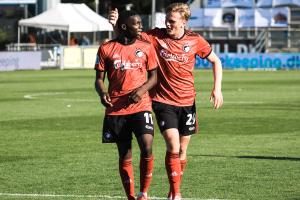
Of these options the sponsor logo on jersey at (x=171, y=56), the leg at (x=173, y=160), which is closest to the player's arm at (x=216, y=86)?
the sponsor logo on jersey at (x=171, y=56)

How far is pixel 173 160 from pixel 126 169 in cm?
71

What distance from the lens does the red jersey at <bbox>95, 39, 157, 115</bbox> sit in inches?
465

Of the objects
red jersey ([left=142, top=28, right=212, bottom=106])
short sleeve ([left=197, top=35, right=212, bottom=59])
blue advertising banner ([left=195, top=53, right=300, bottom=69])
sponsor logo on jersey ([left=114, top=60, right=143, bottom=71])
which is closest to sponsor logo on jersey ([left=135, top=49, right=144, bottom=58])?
sponsor logo on jersey ([left=114, top=60, right=143, bottom=71])

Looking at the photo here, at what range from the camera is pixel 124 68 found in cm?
1181

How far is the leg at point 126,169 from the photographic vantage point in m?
11.9

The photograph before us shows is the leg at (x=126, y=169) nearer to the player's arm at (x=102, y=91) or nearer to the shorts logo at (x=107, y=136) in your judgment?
the shorts logo at (x=107, y=136)

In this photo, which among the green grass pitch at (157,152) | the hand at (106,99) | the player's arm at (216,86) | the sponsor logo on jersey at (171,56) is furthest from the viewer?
the green grass pitch at (157,152)

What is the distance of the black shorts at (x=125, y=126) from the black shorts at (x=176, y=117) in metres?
0.63

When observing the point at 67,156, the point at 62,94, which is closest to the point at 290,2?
the point at 62,94

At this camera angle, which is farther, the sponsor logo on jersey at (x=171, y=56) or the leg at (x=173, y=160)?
the sponsor logo on jersey at (x=171, y=56)

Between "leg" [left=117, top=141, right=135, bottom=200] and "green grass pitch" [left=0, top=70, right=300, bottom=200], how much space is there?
848 mm

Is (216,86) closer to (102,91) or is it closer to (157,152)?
(102,91)

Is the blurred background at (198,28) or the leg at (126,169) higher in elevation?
the leg at (126,169)

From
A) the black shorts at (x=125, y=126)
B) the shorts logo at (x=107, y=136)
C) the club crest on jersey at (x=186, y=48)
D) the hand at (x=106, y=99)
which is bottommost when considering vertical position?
the shorts logo at (x=107, y=136)
